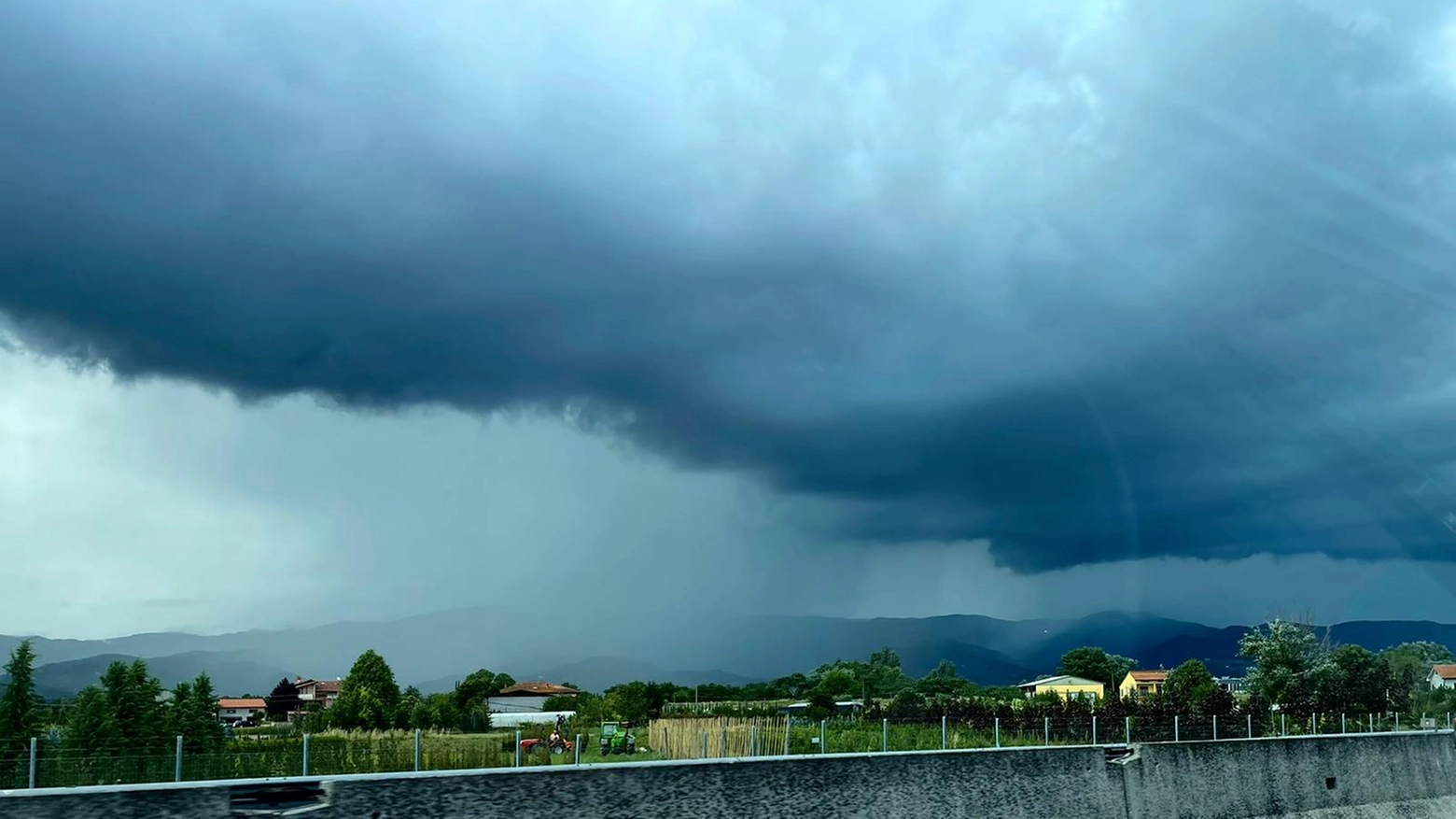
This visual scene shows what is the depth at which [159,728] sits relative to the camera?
37.9 m

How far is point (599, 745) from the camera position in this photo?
49.2 metres

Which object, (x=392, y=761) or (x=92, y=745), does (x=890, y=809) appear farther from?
(x=92, y=745)

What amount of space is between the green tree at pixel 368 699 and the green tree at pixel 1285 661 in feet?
195

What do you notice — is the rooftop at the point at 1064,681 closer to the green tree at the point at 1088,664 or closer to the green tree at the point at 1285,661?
the green tree at the point at 1088,664

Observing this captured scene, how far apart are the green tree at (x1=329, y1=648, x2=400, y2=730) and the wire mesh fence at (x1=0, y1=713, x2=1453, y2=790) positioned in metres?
→ 14.4

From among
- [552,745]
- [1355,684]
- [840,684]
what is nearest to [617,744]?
[552,745]

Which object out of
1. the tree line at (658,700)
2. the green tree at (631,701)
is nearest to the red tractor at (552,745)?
the tree line at (658,700)

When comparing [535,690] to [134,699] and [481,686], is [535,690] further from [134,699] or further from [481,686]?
[134,699]

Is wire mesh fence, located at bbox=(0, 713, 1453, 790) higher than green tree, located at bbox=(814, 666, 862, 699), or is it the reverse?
wire mesh fence, located at bbox=(0, 713, 1453, 790)

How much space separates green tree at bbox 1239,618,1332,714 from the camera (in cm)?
8344

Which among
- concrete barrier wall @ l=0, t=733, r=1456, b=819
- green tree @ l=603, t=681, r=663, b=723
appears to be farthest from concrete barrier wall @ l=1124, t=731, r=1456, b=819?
green tree @ l=603, t=681, r=663, b=723

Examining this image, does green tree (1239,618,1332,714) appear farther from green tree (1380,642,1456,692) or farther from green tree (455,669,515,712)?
green tree (455,669,515,712)

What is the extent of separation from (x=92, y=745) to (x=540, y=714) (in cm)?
7617

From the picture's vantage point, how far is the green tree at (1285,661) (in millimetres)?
83438
